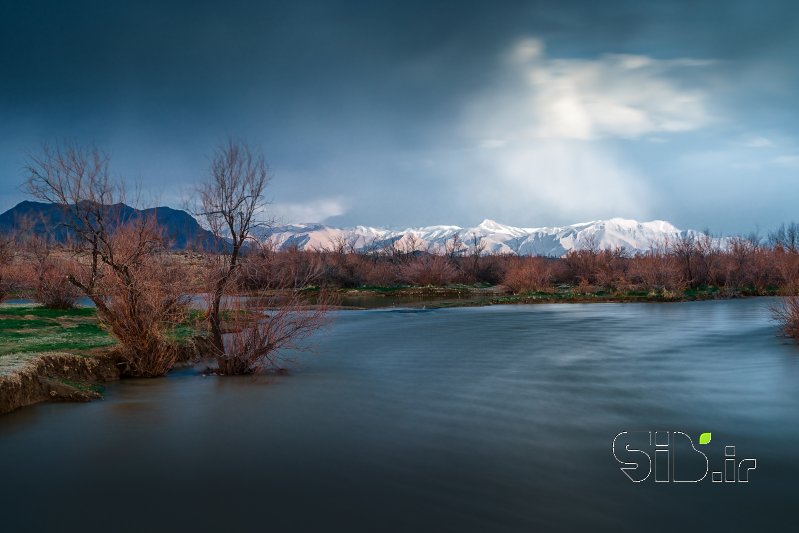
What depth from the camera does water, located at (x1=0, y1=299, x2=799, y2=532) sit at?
6066 mm

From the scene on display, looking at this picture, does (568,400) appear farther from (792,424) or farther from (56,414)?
(56,414)

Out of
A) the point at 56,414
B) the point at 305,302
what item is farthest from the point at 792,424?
the point at 56,414

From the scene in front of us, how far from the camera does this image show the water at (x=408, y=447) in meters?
6.07

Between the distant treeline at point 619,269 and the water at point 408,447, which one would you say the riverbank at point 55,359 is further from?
the distant treeline at point 619,269

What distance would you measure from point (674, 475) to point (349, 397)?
639 cm

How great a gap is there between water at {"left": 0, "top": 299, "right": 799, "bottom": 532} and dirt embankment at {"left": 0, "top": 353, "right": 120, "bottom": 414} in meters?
0.49

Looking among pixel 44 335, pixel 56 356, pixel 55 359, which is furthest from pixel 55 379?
pixel 44 335

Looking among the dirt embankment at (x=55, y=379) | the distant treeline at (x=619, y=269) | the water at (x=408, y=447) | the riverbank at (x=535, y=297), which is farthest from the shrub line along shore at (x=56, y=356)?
the riverbank at (x=535, y=297)

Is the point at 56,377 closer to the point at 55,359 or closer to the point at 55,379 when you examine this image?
the point at 55,379

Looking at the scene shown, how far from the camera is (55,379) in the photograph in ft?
35.9

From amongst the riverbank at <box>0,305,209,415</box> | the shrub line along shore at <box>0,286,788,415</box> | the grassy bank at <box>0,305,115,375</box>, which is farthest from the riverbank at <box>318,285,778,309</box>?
the riverbank at <box>0,305,209,415</box>

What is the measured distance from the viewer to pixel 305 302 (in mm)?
13836

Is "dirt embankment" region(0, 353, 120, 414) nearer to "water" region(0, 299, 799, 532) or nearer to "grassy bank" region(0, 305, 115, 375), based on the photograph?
"grassy bank" region(0, 305, 115, 375)

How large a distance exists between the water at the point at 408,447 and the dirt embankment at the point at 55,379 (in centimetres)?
49
